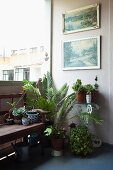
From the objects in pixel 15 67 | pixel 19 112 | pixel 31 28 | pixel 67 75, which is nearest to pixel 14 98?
pixel 19 112

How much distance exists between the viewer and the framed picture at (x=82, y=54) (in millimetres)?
3695

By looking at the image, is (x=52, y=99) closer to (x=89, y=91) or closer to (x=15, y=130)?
(x=89, y=91)

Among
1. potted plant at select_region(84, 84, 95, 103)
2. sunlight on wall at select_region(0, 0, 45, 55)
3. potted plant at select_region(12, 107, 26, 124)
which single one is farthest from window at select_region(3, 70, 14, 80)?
potted plant at select_region(84, 84, 95, 103)

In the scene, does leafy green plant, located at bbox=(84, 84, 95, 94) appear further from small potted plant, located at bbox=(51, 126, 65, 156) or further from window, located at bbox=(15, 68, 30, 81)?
window, located at bbox=(15, 68, 30, 81)

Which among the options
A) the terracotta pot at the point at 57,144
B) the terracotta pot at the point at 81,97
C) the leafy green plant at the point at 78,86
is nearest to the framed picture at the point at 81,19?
the leafy green plant at the point at 78,86

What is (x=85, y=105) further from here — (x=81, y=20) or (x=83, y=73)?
(x=81, y=20)

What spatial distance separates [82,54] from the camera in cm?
383

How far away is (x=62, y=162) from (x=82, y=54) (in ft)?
5.99

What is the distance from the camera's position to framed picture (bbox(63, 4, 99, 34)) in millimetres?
3697

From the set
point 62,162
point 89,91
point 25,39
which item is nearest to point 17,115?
point 62,162

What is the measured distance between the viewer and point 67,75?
13.3 feet

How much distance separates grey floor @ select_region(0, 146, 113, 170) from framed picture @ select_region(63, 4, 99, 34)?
209 centimetres

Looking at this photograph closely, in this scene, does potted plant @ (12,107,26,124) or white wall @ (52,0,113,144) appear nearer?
potted plant @ (12,107,26,124)

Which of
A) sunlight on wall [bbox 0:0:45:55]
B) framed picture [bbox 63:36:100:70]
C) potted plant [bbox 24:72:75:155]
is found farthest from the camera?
sunlight on wall [bbox 0:0:45:55]
